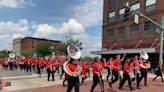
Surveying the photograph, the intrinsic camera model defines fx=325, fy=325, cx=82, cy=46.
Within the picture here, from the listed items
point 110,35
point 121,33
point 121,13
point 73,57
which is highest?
point 121,13

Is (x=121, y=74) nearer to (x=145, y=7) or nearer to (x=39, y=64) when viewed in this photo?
(x=39, y=64)

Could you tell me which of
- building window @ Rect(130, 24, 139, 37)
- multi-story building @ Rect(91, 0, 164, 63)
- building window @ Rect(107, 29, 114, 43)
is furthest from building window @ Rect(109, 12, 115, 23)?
A: building window @ Rect(130, 24, 139, 37)

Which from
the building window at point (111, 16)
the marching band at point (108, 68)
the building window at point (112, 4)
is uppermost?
the building window at point (112, 4)

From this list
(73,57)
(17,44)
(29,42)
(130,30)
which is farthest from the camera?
(17,44)

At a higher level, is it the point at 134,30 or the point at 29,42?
the point at 134,30

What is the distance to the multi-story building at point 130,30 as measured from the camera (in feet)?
146

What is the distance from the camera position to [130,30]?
170ft

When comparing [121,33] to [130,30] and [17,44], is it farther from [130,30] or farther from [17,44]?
[17,44]

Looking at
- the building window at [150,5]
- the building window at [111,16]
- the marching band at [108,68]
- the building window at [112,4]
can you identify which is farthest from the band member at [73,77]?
the building window at [112,4]

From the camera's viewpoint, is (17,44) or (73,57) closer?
(73,57)

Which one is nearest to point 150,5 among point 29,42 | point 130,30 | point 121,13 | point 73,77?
point 130,30

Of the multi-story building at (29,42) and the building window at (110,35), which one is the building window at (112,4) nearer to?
the building window at (110,35)

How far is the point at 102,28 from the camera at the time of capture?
60.9 m

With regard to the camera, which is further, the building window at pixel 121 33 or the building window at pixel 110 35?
the building window at pixel 110 35
